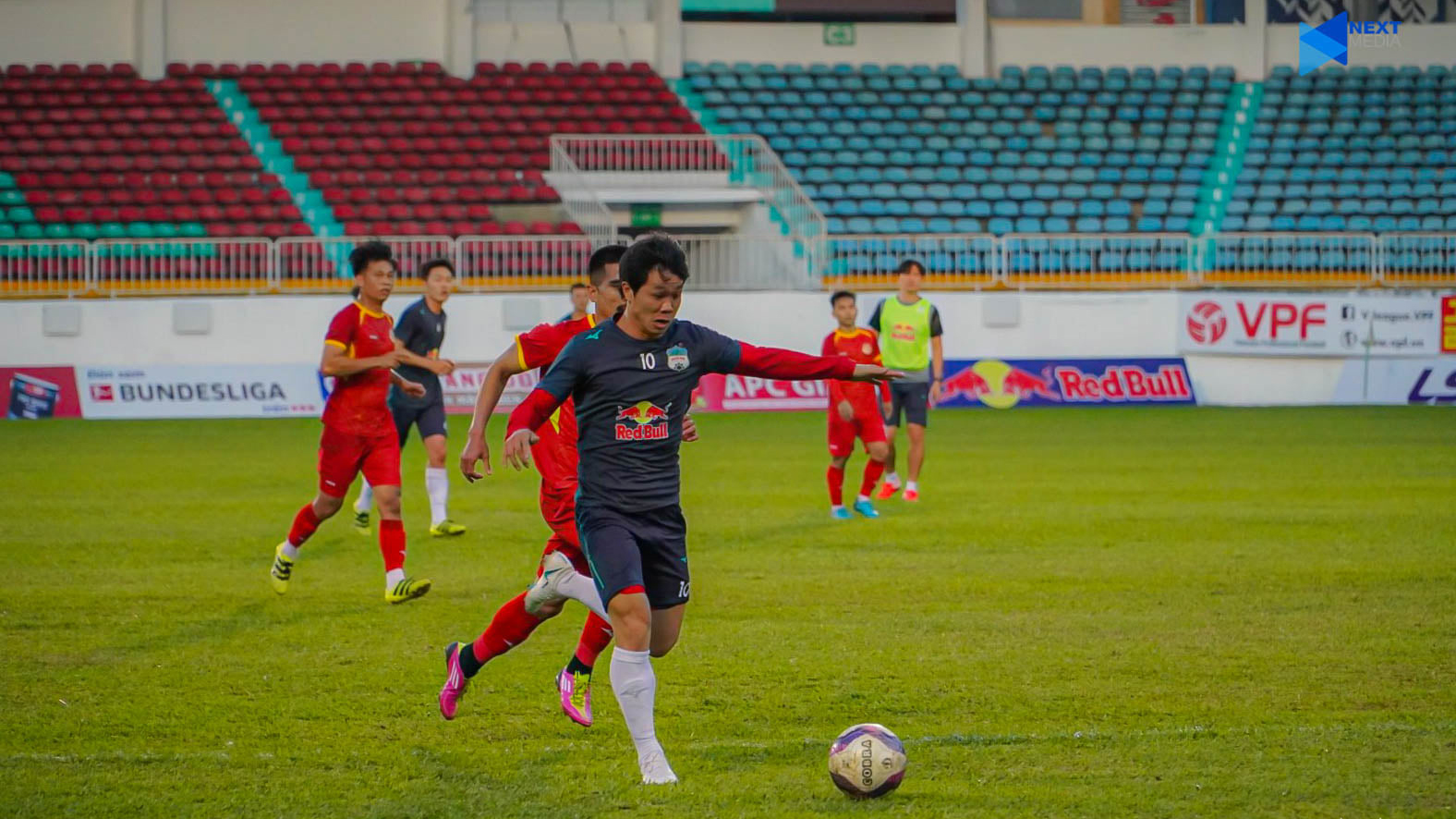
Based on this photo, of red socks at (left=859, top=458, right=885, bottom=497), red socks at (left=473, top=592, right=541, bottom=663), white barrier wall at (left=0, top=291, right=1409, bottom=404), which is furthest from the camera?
white barrier wall at (left=0, top=291, right=1409, bottom=404)

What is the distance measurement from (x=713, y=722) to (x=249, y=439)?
1716 cm

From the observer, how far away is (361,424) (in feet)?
32.3

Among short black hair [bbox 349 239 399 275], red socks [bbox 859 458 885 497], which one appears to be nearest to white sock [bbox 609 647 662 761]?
short black hair [bbox 349 239 399 275]

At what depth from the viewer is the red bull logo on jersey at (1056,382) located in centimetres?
2812

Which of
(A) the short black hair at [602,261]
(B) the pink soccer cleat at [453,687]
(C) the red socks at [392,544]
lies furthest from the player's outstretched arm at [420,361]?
(B) the pink soccer cleat at [453,687]

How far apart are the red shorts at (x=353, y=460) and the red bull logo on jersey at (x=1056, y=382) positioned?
19.1 metres

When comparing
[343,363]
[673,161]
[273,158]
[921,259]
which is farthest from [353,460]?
[273,158]

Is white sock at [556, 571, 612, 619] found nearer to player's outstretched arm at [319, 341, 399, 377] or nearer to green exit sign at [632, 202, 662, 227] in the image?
player's outstretched arm at [319, 341, 399, 377]

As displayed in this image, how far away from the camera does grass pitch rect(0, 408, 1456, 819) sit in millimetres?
5469

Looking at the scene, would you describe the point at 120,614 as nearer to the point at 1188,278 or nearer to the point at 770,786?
the point at 770,786

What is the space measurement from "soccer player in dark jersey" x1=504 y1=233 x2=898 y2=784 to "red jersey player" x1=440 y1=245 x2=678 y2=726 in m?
0.33

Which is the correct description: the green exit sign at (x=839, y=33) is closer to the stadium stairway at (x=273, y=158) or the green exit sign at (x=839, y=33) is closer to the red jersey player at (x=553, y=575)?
the stadium stairway at (x=273, y=158)

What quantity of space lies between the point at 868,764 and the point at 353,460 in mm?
5400

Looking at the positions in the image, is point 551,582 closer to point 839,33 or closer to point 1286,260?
point 1286,260
